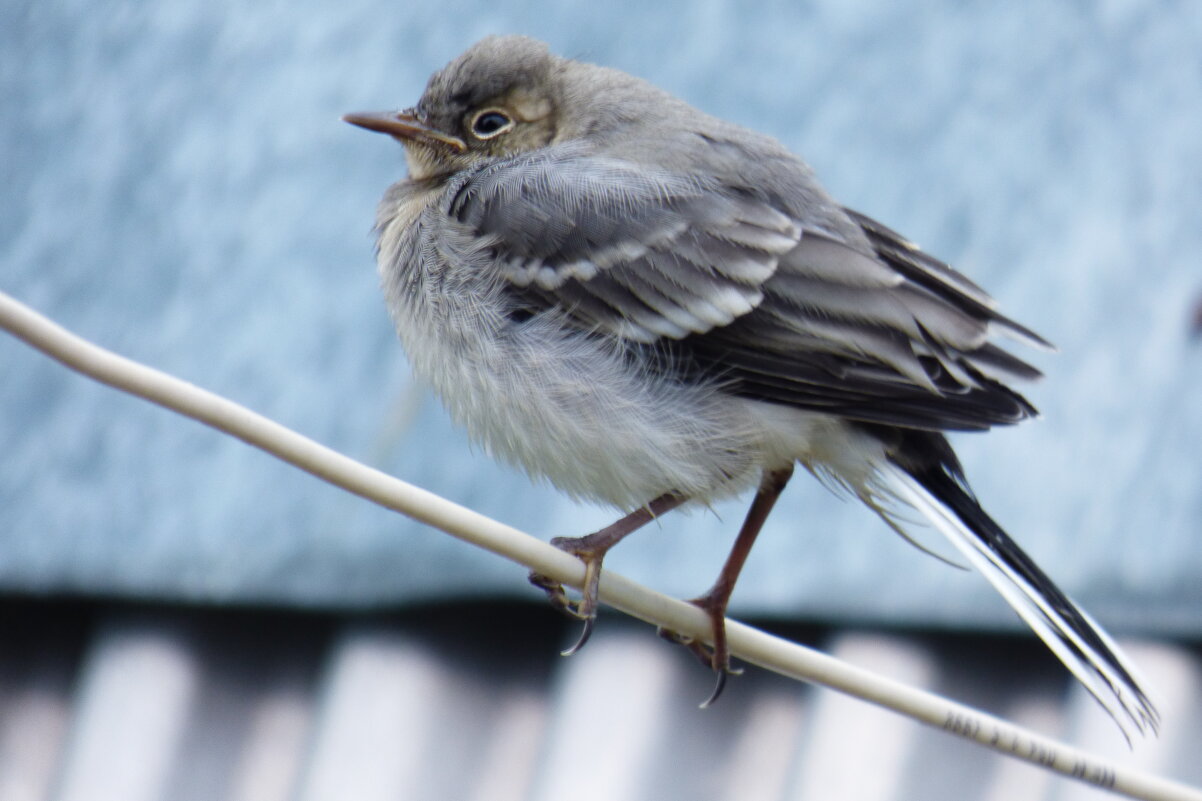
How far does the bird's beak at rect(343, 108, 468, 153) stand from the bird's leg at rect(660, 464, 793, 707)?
0.91 m

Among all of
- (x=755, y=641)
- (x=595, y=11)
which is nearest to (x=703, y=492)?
(x=755, y=641)

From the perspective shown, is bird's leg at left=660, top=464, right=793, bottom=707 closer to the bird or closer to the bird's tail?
the bird

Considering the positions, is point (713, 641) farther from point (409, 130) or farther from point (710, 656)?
point (409, 130)

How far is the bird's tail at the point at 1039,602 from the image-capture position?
6.57 feet

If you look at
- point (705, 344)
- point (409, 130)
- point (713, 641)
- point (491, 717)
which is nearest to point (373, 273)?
point (409, 130)

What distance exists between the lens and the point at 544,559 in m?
1.75

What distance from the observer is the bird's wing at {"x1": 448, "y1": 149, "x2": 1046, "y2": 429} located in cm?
216

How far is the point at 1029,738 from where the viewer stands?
176 cm

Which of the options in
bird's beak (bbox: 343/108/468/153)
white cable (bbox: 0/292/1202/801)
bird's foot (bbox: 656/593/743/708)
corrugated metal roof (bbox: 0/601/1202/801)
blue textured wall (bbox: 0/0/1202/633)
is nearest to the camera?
white cable (bbox: 0/292/1202/801)

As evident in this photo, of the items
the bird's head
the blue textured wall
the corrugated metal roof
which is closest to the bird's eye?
the bird's head

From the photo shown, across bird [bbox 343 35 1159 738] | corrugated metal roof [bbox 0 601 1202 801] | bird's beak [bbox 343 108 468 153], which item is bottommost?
corrugated metal roof [bbox 0 601 1202 801]

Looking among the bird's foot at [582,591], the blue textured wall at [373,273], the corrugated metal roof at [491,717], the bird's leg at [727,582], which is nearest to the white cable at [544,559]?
the bird's foot at [582,591]

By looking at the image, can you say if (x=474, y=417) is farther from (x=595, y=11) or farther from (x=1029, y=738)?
(x=595, y=11)

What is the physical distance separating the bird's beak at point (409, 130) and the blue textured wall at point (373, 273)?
0.70 m
